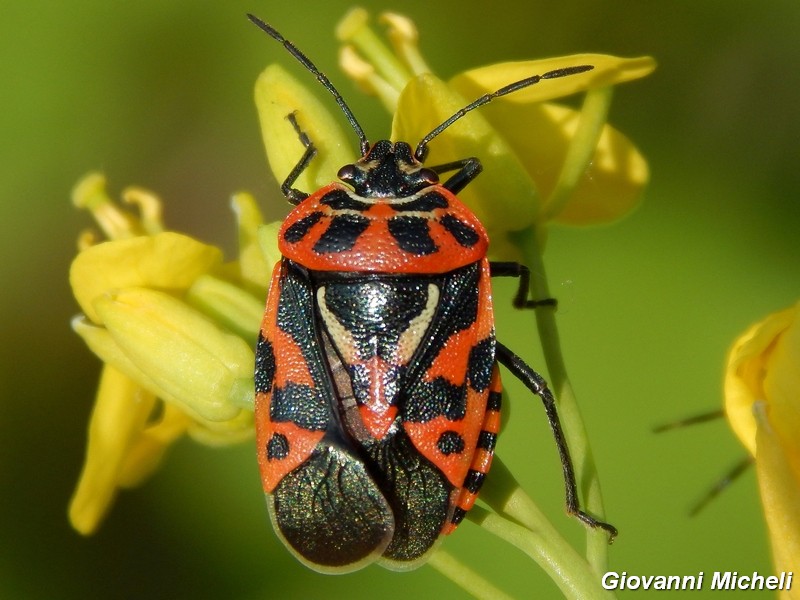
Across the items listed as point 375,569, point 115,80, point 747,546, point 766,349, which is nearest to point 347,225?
point 766,349

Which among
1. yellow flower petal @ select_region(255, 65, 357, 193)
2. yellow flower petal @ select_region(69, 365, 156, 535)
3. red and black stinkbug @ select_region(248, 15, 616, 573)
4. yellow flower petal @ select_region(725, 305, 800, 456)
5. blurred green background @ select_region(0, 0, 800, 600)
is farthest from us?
blurred green background @ select_region(0, 0, 800, 600)

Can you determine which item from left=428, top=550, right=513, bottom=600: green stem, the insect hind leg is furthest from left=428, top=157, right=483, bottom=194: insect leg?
left=428, top=550, right=513, bottom=600: green stem

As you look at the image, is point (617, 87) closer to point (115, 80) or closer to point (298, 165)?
point (115, 80)

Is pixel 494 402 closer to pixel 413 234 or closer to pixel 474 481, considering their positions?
pixel 474 481

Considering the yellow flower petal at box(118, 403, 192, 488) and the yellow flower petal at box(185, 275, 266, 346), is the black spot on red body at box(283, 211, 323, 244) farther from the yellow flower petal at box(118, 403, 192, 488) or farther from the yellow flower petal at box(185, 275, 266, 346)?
the yellow flower petal at box(118, 403, 192, 488)

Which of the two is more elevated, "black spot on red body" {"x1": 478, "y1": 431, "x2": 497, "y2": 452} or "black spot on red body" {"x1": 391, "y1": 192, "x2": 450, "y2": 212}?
"black spot on red body" {"x1": 391, "y1": 192, "x2": 450, "y2": 212}

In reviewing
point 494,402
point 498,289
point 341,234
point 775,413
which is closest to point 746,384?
point 775,413

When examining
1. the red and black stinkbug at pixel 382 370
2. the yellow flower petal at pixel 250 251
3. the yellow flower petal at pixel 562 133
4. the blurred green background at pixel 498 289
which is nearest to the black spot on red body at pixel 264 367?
the red and black stinkbug at pixel 382 370
